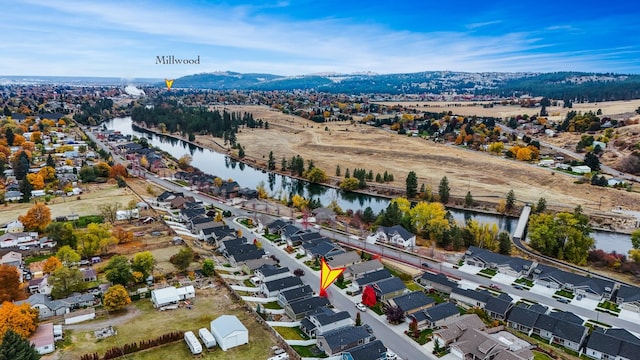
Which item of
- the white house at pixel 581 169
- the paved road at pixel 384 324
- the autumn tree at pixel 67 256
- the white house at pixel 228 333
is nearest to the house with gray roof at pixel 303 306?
the paved road at pixel 384 324

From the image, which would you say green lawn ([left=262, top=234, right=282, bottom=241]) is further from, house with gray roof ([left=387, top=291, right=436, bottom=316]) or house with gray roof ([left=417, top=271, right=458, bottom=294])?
house with gray roof ([left=387, top=291, right=436, bottom=316])

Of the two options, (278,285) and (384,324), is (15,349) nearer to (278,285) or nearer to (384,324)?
(278,285)

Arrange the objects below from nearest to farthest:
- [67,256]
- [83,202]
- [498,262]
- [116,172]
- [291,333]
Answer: [291,333] < [67,256] < [498,262] < [83,202] < [116,172]

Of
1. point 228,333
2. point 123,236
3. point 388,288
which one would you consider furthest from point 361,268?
point 123,236

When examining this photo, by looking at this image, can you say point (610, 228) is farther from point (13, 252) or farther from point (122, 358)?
point (13, 252)

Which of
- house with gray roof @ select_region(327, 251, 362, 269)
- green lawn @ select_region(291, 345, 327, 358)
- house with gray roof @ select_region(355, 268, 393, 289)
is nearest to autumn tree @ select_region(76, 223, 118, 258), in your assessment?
house with gray roof @ select_region(327, 251, 362, 269)

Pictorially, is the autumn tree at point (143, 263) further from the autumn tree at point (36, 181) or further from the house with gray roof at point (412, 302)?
the autumn tree at point (36, 181)
